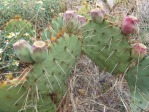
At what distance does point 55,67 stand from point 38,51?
19 centimetres

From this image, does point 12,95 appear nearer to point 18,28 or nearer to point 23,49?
point 23,49

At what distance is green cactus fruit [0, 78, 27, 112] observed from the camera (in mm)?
1789

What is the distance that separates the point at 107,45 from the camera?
2.07 metres

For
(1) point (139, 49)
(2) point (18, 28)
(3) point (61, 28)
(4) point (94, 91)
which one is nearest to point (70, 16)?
(3) point (61, 28)

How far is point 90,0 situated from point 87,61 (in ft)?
4.34

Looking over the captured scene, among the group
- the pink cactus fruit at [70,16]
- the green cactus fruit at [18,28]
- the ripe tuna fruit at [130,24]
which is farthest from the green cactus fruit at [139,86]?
the green cactus fruit at [18,28]

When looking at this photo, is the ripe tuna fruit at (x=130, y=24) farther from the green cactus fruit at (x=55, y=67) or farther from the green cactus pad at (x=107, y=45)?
the green cactus fruit at (x=55, y=67)

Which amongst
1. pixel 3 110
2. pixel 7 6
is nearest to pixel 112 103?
pixel 3 110

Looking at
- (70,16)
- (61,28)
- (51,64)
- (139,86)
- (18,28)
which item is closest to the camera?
(51,64)

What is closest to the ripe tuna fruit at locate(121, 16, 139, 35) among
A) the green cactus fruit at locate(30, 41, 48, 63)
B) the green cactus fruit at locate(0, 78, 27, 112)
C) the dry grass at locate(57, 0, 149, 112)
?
the dry grass at locate(57, 0, 149, 112)

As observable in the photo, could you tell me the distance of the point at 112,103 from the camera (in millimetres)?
2438

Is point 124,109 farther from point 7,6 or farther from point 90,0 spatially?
point 90,0

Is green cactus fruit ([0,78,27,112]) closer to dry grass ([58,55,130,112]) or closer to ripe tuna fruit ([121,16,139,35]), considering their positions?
dry grass ([58,55,130,112])

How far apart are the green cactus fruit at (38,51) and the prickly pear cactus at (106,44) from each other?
435 millimetres
